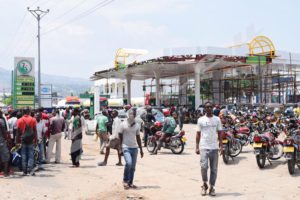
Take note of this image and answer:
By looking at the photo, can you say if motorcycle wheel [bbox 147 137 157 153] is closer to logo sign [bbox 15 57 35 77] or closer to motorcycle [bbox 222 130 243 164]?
motorcycle [bbox 222 130 243 164]

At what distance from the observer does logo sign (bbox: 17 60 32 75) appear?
27.8 meters

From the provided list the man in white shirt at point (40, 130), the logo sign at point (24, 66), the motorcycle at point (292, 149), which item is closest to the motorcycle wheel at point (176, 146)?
the man in white shirt at point (40, 130)

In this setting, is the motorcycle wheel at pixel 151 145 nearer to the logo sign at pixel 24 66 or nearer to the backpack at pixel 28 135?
the backpack at pixel 28 135

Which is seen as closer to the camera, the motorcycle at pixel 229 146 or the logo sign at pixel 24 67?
the motorcycle at pixel 229 146

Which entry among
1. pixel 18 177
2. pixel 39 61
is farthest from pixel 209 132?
pixel 39 61

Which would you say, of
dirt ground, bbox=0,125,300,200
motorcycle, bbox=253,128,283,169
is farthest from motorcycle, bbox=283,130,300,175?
motorcycle, bbox=253,128,283,169

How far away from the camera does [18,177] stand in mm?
9914

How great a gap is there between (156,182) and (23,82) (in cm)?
2094

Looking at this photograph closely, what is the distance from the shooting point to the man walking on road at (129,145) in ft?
27.7

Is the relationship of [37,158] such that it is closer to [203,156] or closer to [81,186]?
[81,186]

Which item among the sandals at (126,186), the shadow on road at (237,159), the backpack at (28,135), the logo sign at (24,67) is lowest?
the shadow on road at (237,159)

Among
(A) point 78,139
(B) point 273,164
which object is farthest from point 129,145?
(B) point 273,164

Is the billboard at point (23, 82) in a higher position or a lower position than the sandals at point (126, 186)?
higher

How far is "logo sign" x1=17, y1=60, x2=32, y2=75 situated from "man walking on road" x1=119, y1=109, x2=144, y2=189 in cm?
2068
